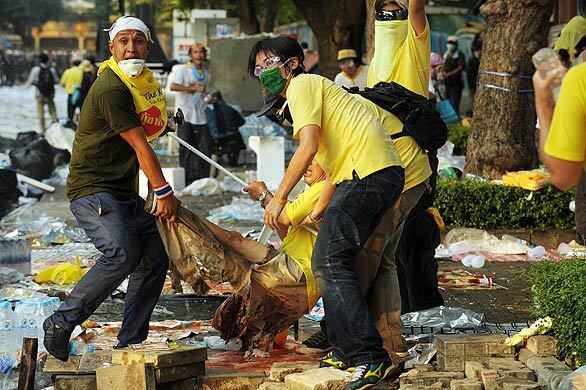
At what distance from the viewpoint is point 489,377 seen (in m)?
5.78

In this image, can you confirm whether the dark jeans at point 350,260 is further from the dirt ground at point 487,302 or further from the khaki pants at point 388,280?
the dirt ground at point 487,302

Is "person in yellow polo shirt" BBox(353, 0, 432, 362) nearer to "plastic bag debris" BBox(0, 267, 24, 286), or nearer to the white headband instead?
the white headband

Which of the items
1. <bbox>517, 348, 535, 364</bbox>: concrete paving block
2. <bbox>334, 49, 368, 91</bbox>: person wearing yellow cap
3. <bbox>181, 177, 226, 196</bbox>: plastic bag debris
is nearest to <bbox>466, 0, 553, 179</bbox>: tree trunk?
<bbox>334, 49, 368, 91</bbox>: person wearing yellow cap

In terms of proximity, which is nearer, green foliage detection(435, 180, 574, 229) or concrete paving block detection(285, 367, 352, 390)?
concrete paving block detection(285, 367, 352, 390)

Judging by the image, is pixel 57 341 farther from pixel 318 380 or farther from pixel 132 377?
pixel 318 380

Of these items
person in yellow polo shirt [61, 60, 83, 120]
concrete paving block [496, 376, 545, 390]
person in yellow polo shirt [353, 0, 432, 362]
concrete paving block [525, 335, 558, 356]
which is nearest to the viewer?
concrete paving block [496, 376, 545, 390]

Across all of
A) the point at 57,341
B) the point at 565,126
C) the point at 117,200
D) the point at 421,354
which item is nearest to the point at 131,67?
the point at 117,200

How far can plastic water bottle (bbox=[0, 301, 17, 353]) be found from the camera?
7281 millimetres

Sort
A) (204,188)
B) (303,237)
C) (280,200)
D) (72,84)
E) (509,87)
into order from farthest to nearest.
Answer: (72,84), (204,188), (509,87), (303,237), (280,200)

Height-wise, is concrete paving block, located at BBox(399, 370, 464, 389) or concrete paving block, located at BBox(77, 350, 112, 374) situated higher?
concrete paving block, located at BBox(399, 370, 464, 389)

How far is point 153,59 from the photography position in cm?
2856

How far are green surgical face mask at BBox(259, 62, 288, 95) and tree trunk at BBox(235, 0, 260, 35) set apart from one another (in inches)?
1136

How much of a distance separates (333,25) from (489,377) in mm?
18062

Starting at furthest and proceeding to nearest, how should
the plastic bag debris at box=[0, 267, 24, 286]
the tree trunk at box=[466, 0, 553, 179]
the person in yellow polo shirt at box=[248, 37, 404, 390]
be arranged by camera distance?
1. the tree trunk at box=[466, 0, 553, 179]
2. the plastic bag debris at box=[0, 267, 24, 286]
3. the person in yellow polo shirt at box=[248, 37, 404, 390]
